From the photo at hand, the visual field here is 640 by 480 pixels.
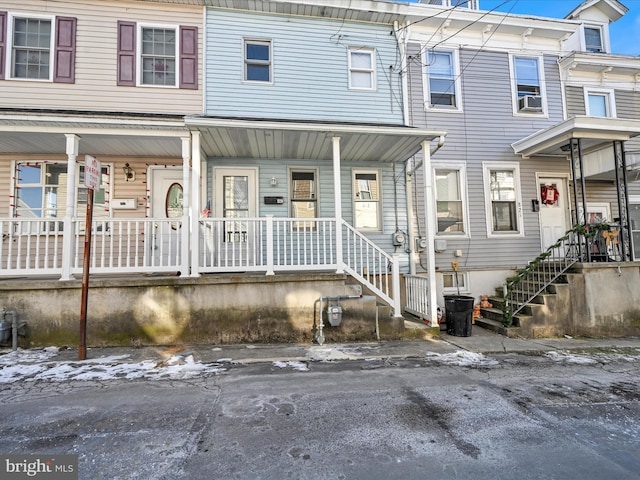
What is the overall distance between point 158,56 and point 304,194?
4382 mm

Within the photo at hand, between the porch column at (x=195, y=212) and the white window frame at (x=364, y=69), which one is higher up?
the white window frame at (x=364, y=69)

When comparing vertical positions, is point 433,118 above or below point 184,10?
below

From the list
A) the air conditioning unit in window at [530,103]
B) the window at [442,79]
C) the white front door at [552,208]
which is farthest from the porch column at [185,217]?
the white front door at [552,208]

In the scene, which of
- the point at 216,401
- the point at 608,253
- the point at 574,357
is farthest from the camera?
the point at 608,253

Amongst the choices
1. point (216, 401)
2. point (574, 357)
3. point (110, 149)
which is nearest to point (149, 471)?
point (216, 401)

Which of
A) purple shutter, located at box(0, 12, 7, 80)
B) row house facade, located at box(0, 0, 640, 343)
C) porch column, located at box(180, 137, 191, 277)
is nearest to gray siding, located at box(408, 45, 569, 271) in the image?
row house facade, located at box(0, 0, 640, 343)

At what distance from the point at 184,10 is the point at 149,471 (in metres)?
8.65

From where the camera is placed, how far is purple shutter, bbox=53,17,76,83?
6.86 meters

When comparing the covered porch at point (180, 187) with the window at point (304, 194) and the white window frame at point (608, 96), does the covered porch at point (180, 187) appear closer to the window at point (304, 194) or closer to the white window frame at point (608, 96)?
the window at point (304, 194)

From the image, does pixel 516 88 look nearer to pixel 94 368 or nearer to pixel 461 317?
pixel 461 317

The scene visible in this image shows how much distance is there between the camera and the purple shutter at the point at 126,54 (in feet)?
23.2

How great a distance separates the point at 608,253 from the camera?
6.82m

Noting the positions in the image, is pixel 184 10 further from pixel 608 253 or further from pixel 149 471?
pixel 608 253

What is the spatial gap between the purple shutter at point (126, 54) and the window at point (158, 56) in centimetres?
19
